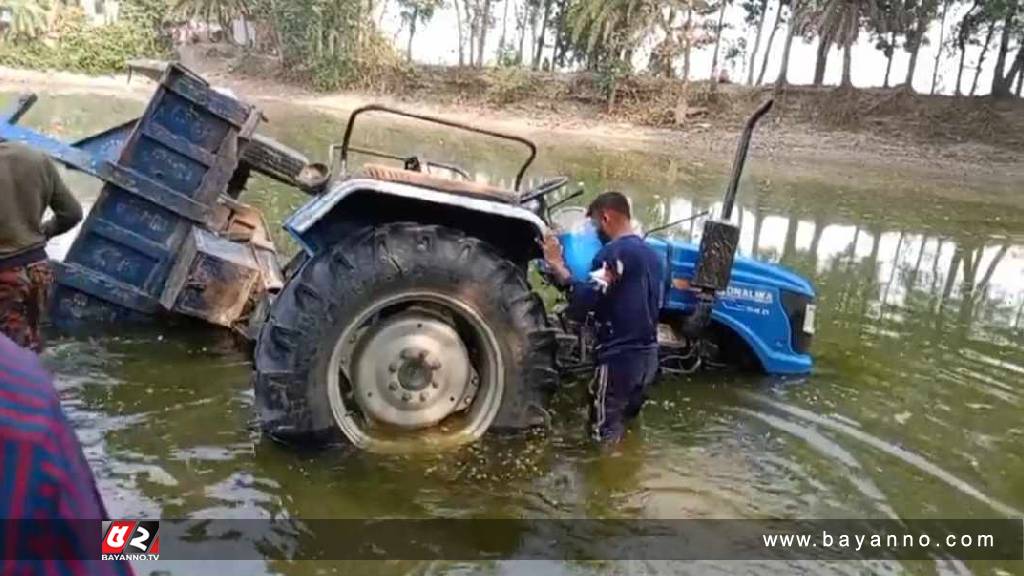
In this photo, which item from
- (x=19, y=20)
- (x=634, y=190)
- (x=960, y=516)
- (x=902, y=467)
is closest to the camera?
(x=960, y=516)

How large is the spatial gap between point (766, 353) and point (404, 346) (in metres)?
2.58

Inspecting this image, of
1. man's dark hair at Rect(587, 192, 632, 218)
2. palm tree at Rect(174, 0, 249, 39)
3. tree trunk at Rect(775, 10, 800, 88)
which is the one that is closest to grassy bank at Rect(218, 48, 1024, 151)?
tree trunk at Rect(775, 10, 800, 88)

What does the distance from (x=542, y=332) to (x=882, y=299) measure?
17.0ft

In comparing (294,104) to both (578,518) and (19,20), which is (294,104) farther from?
(578,518)

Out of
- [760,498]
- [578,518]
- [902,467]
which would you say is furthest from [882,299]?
[578,518]

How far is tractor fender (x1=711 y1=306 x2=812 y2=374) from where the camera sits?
18.1ft

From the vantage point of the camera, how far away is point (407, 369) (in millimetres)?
4328

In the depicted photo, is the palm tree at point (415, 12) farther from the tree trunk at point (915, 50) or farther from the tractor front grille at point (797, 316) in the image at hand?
the tractor front grille at point (797, 316)

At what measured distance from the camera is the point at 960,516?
4.23 metres

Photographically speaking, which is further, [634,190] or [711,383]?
[634,190]

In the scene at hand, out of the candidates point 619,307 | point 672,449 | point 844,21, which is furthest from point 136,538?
point 844,21

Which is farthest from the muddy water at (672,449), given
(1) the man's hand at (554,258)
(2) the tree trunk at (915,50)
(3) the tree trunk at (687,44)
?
(2) the tree trunk at (915,50)

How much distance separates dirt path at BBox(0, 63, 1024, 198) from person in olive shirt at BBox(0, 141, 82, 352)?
57.2 ft

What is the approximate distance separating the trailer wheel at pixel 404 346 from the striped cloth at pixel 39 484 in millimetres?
3157
